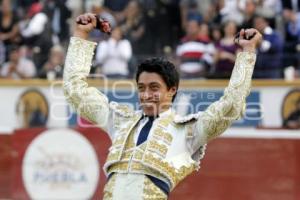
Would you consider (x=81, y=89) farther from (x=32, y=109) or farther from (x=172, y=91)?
(x=32, y=109)

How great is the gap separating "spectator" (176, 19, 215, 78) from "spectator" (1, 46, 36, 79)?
1.74 meters

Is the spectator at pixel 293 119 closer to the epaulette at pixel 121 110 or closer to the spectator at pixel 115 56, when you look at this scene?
the spectator at pixel 115 56

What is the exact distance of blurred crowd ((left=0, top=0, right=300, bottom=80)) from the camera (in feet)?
32.6

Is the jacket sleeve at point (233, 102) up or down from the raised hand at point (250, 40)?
down

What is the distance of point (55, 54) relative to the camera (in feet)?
35.3

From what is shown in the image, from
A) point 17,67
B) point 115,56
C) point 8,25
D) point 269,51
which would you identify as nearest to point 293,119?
point 269,51

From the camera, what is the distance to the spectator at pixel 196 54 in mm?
10102

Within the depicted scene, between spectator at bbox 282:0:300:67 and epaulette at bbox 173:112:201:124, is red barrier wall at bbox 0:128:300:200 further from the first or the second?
epaulette at bbox 173:112:201:124

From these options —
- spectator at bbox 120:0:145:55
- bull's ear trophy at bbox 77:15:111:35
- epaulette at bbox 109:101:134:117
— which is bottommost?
epaulette at bbox 109:101:134:117

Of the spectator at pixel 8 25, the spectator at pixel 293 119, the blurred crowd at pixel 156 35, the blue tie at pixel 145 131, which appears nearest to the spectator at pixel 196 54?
the blurred crowd at pixel 156 35

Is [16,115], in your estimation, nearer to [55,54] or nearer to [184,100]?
[55,54]

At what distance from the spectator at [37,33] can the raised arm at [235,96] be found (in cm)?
711

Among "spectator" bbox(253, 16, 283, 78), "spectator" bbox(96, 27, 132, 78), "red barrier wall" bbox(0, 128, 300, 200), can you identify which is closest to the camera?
"red barrier wall" bbox(0, 128, 300, 200)

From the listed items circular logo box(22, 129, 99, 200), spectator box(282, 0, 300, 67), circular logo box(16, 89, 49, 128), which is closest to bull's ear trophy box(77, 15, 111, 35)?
circular logo box(22, 129, 99, 200)
